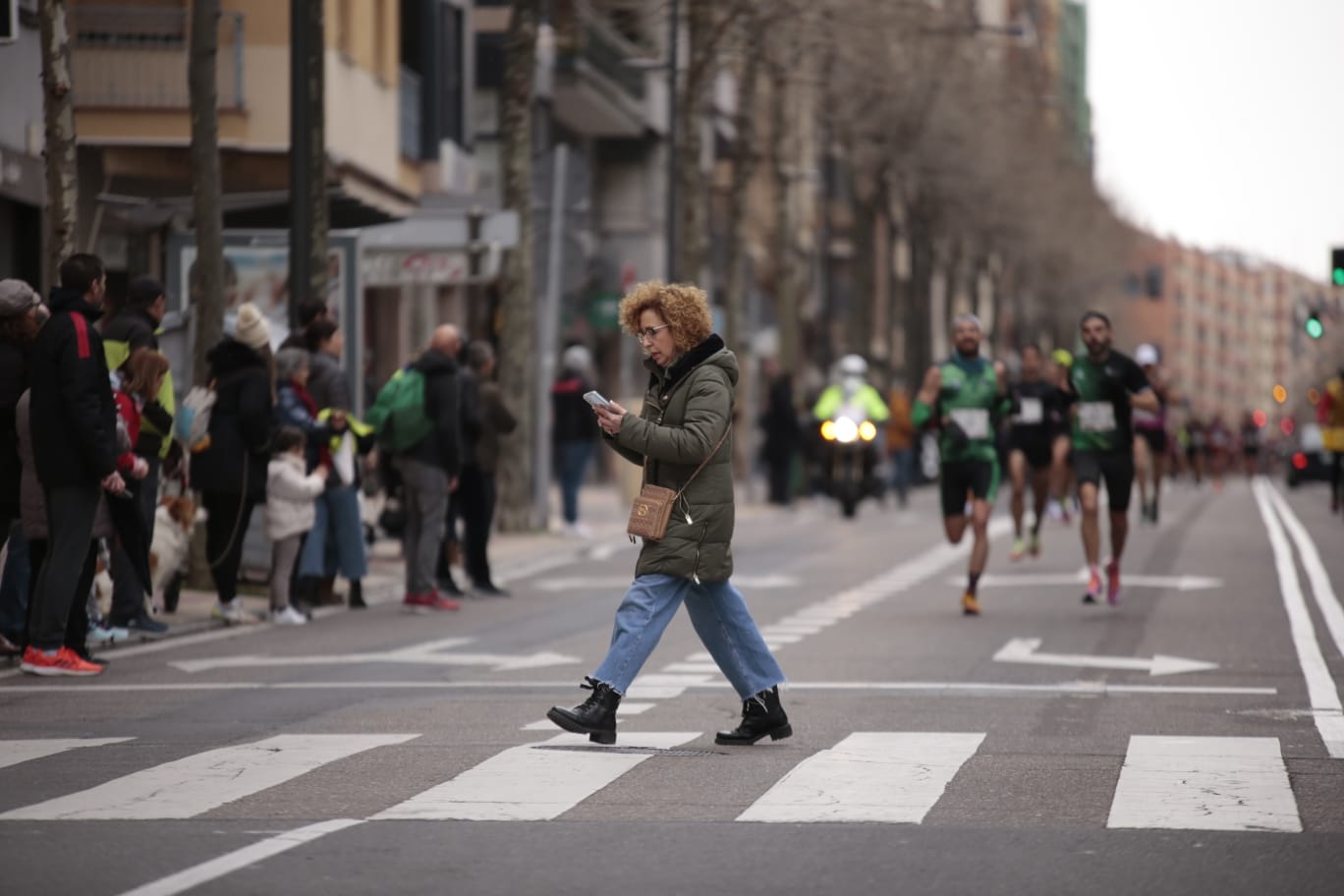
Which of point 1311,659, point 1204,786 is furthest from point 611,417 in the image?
point 1311,659

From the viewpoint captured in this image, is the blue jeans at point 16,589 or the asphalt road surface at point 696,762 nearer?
the asphalt road surface at point 696,762

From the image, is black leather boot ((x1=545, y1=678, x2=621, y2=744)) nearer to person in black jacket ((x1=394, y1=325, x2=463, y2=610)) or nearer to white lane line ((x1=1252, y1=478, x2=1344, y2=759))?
white lane line ((x1=1252, y1=478, x2=1344, y2=759))

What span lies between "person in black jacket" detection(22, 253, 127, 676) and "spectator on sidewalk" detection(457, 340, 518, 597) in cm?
679

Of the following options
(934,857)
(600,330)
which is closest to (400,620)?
(934,857)

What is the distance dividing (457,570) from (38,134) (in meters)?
5.45

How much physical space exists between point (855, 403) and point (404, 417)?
20.9 metres

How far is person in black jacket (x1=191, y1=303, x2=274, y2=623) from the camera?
1812 centimetres

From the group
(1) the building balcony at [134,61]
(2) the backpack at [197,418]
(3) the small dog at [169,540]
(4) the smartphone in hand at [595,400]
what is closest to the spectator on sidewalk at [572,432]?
(1) the building balcony at [134,61]

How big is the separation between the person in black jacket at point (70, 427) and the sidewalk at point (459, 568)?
106 inches

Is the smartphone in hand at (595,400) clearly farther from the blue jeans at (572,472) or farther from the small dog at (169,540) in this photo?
the blue jeans at (572,472)

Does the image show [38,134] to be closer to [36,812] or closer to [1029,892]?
[36,812]

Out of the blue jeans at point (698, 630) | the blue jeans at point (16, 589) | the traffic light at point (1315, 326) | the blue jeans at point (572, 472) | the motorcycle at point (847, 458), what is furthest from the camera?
the traffic light at point (1315, 326)

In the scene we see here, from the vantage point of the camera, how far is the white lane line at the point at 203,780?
9211 mm

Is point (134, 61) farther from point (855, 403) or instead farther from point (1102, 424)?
point (855, 403)
